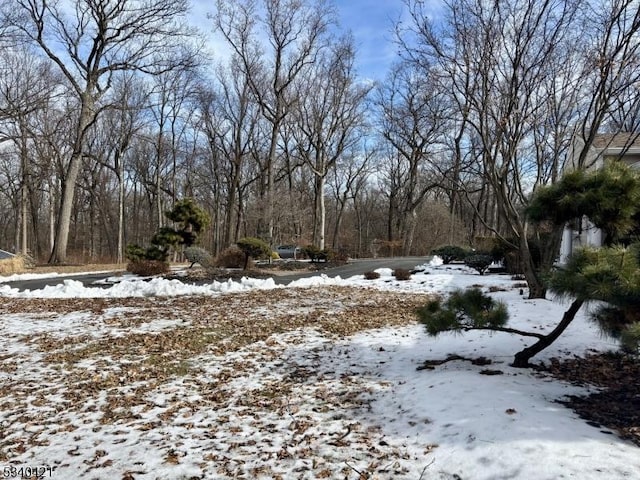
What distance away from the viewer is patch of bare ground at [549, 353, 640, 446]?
2904mm

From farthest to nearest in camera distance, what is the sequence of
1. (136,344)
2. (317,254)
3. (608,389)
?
(317,254), (136,344), (608,389)

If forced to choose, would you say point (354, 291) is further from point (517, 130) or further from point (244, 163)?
point (244, 163)

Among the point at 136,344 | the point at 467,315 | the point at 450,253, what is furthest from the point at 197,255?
the point at 467,315

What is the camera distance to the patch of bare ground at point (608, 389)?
2904 mm

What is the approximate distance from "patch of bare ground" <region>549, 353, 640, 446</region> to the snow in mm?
137

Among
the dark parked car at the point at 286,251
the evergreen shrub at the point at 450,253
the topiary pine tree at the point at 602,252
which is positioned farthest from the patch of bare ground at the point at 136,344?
the dark parked car at the point at 286,251

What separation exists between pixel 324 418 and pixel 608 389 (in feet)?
7.71

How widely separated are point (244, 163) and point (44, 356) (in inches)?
1203

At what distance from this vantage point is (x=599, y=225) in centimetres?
378

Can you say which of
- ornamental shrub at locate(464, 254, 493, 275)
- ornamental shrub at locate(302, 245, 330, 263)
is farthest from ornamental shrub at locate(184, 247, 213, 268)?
ornamental shrub at locate(464, 254, 493, 275)

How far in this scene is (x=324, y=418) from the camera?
11.2 ft

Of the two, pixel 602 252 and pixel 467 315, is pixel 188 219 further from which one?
pixel 602 252

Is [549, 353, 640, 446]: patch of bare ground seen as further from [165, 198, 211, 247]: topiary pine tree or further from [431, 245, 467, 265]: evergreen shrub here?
[165, 198, 211, 247]: topiary pine tree

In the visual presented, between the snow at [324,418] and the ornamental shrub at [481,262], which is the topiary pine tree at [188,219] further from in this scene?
the snow at [324,418]
